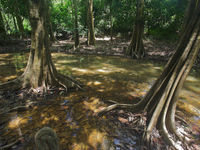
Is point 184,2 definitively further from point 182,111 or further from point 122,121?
point 122,121

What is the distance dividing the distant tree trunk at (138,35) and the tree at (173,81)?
26.6ft

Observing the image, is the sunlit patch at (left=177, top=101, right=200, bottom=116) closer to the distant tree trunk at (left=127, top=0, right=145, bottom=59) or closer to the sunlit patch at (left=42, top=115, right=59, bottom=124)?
the sunlit patch at (left=42, top=115, right=59, bottom=124)

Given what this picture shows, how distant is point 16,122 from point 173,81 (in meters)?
3.81

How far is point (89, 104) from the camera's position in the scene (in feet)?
14.2

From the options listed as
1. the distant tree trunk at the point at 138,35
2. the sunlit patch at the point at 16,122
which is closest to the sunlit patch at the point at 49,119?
the sunlit patch at the point at 16,122

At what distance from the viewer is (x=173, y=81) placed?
3035 mm

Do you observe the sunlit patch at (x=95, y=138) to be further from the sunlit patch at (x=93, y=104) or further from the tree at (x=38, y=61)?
the tree at (x=38, y=61)

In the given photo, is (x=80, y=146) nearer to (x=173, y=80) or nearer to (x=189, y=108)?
(x=173, y=80)

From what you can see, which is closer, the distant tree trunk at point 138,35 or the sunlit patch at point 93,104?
the sunlit patch at point 93,104

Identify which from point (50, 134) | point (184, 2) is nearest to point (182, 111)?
point (50, 134)

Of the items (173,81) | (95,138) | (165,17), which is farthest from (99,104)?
(165,17)

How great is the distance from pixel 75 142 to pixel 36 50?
3068 mm

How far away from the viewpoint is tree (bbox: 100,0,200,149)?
2713 mm

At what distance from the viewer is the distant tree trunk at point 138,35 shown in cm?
1073
